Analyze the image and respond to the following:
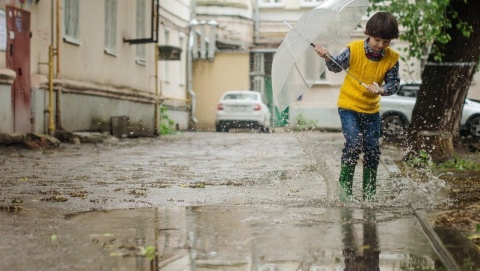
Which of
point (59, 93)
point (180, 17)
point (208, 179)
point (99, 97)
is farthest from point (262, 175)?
point (180, 17)

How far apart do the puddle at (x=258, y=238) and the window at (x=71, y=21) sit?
47.9 ft

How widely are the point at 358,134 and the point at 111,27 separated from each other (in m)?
18.0

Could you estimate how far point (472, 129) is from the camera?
28.2m

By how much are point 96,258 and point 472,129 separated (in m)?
24.7

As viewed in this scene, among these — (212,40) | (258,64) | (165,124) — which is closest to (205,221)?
(165,124)

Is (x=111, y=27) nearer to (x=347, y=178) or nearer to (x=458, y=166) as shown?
(x=458, y=166)

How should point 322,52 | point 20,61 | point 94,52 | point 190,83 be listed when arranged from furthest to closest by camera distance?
point 190,83 < point 94,52 < point 20,61 < point 322,52

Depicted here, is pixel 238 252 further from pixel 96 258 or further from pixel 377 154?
pixel 377 154

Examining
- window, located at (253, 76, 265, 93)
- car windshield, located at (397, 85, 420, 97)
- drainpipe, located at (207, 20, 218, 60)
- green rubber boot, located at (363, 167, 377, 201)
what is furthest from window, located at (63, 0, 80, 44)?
window, located at (253, 76, 265, 93)

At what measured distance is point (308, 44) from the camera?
777 cm

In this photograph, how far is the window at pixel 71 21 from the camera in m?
21.1

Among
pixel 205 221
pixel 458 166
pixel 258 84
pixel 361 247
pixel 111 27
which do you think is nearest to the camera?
pixel 361 247

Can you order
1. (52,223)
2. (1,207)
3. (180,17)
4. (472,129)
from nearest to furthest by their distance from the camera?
(52,223) → (1,207) → (472,129) → (180,17)

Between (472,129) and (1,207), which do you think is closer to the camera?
(1,207)
